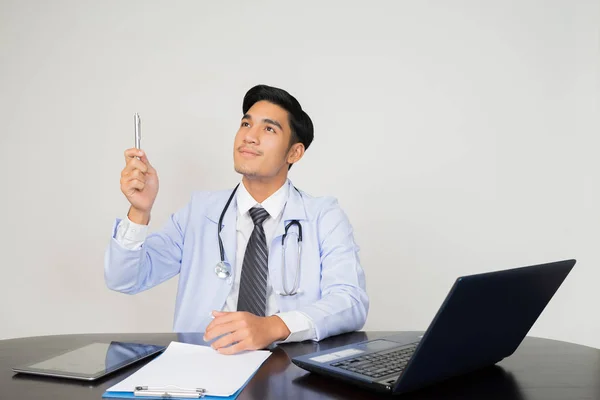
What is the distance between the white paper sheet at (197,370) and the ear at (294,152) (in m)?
1.10

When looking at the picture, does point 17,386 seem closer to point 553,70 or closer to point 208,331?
point 208,331

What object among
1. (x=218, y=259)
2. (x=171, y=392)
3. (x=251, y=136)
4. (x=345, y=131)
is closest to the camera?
(x=171, y=392)

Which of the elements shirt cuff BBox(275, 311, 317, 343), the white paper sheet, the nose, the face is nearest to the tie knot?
the face

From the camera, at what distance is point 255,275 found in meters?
1.95

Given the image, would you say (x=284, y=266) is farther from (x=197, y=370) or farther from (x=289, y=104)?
(x=197, y=370)

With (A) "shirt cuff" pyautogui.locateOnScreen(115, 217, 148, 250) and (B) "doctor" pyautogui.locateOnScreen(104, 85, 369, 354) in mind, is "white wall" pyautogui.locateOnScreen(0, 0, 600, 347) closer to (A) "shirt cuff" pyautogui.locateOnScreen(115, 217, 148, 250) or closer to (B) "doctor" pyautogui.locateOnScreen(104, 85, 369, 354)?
(B) "doctor" pyautogui.locateOnScreen(104, 85, 369, 354)

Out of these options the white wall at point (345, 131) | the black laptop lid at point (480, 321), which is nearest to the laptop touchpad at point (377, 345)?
the black laptop lid at point (480, 321)

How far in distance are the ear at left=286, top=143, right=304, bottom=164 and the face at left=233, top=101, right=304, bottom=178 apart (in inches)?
0.5

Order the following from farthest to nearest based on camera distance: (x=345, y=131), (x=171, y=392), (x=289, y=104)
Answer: (x=345, y=131), (x=289, y=104), (x=171, y=392)

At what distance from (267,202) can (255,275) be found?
29 cm

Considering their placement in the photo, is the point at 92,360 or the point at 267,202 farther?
A: the point at 267,202

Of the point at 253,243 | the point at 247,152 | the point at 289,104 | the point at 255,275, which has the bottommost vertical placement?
the point at 255,275

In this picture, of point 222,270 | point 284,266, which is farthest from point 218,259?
point 284,266

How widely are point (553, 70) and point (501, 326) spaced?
2.25 m
